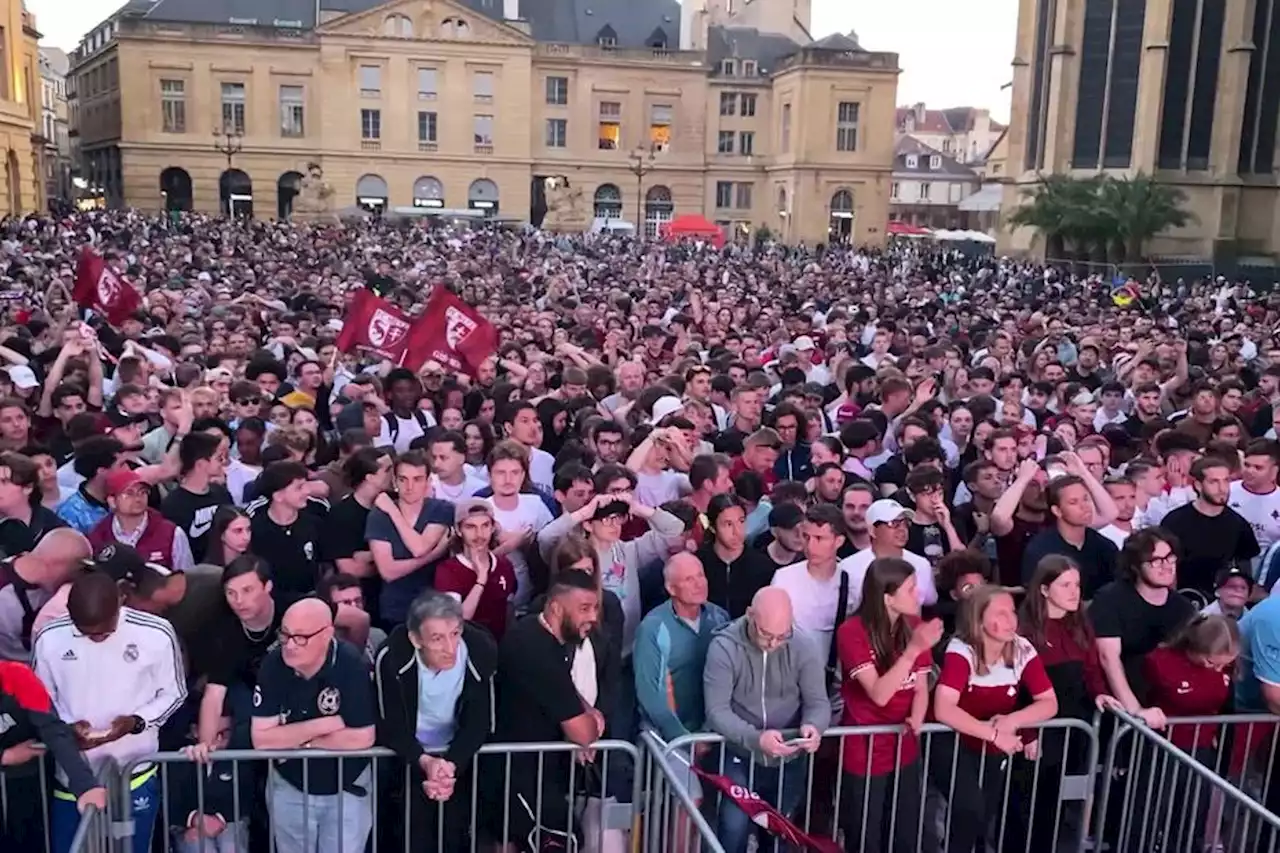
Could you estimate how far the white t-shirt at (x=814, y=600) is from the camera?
5.77m

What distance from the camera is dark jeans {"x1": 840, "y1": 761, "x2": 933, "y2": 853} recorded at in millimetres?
5207

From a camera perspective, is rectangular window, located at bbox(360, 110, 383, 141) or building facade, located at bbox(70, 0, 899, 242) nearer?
building facade, located at bbox(70, 0, 899, 242)

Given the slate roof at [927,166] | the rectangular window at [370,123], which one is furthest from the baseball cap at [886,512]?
the slate roof at [927,166]

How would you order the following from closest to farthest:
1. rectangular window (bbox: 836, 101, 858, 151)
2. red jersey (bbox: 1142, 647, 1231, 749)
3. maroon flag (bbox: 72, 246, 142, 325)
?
red jersey (bbox: 1142, 647, 1231, 749)
maroon flag (bbox: 72, 246, 142, 325)
rectangular window (bbox: 836, 101, 858, 151)

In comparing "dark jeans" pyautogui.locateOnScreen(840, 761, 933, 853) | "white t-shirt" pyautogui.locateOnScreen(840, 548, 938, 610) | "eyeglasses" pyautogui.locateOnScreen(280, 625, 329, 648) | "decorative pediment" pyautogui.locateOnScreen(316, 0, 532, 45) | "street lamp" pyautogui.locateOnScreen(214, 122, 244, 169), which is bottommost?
"dark jeans" pyautogui.locateOnScreen(840, 761, 933, 853)

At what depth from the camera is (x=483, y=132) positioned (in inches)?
2729

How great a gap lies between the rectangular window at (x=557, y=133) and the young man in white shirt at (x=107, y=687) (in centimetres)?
6899

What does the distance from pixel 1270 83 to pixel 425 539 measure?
43.9 m

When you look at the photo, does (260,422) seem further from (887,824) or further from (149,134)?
(149,134)

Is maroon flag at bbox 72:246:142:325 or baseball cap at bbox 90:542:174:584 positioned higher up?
maroon flag at bbox 72:246:142:325

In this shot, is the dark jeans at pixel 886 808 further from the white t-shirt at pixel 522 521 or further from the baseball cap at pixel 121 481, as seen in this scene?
the baseball cap at pixel 121 481

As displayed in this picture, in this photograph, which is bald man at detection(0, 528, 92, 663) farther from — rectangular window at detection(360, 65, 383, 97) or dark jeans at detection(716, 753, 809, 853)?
rectangular window at detection(360, 65, 383, 97)

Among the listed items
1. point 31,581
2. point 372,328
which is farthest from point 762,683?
point 372,328

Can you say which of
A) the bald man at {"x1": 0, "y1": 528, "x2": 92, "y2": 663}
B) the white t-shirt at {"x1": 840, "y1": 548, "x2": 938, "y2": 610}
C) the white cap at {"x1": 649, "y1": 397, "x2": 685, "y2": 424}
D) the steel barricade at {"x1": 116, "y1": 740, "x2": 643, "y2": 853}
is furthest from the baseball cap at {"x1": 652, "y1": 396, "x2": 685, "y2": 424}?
the bald man at {"x1": 0, "y1": 528, "x2": 92, "y2": 663}
